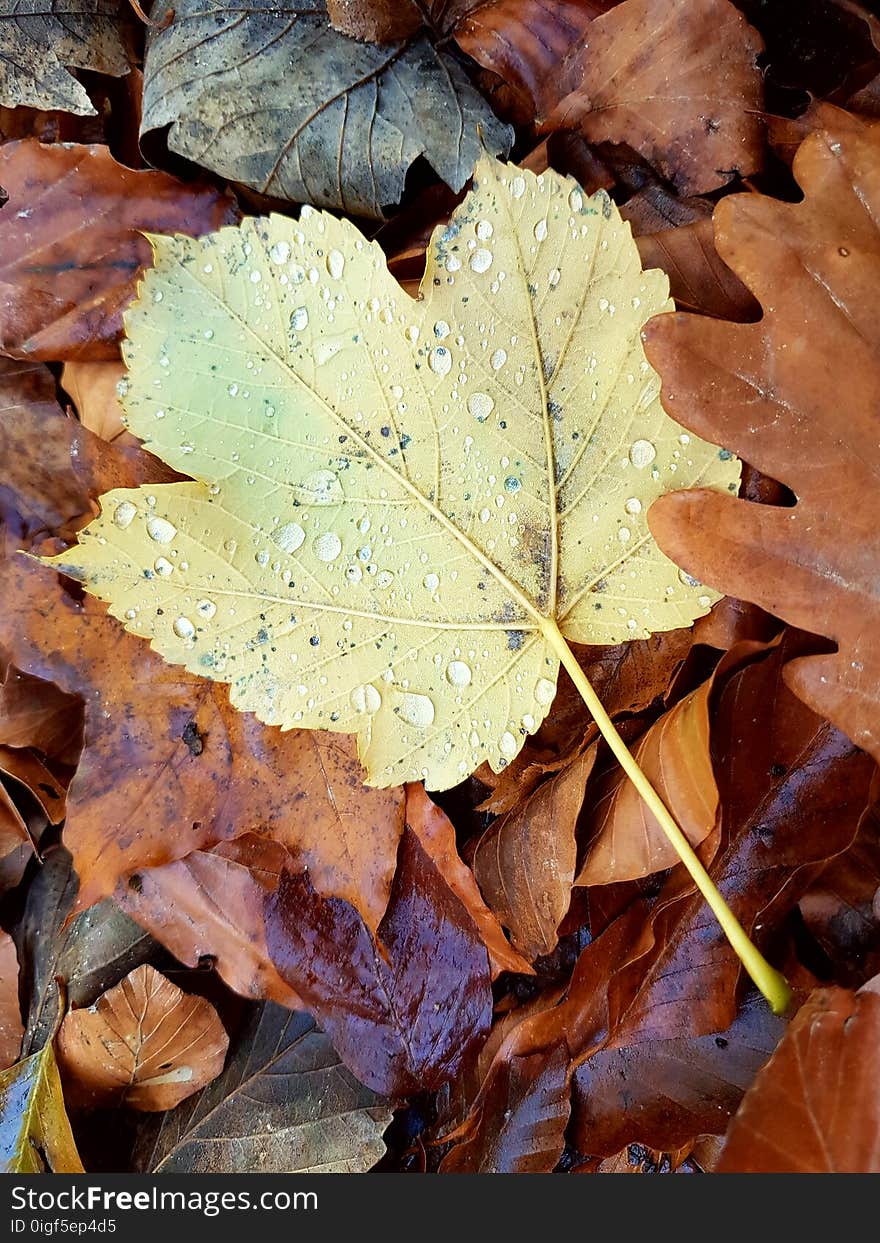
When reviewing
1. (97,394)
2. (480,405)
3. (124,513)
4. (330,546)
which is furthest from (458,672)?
(97,394)

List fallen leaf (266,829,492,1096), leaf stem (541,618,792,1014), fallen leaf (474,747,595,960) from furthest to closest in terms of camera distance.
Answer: fallen leaf (266,829,492,1096) < fallen leaf (474,747,595,960) < leaf stem (541,618,792,1014)

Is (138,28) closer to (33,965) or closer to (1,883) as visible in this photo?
(1,883)

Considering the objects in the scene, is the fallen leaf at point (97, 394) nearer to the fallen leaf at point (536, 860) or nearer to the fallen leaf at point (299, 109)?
the fallen leaf at point (299, 109)

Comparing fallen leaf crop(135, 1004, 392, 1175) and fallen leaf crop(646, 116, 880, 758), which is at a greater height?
fallen leaf crop(646, 116, 880, 758)

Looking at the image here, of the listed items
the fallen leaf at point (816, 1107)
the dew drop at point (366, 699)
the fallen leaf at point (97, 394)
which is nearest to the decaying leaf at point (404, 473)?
the dew drop at point (366, 699)

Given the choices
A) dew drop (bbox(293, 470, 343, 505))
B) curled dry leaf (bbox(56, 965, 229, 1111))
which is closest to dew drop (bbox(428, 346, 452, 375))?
dew drop (bbox(293, 470, 343, 505))

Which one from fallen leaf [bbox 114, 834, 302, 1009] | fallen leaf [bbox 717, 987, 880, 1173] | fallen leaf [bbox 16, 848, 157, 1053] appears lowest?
fallen leaf [bbox 16, 848, 157, 1053]

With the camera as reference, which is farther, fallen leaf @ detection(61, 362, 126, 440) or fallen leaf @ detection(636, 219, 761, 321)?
fallen leaf @ detection(61, 362, 126, 440)

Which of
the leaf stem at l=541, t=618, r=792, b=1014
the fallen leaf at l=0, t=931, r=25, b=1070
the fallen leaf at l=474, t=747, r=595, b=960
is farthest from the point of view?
the fallen leaf at l=0, t=931, r=25, b=1070

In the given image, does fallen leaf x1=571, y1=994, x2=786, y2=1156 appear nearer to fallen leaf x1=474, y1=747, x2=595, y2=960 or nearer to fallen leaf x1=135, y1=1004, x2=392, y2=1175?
fallen leaf x1=474, y1=747, x2=595, y2=960
